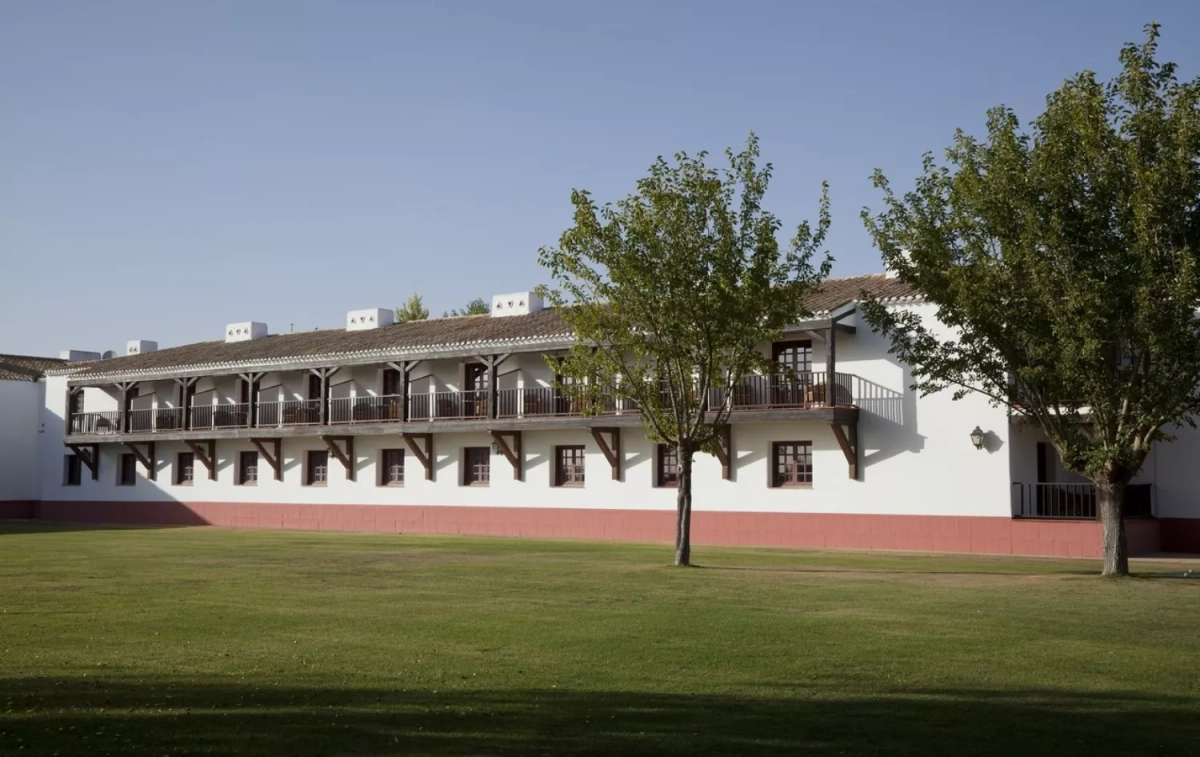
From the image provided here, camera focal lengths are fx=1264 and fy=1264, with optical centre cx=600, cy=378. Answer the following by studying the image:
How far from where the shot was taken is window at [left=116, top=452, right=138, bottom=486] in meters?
46.8

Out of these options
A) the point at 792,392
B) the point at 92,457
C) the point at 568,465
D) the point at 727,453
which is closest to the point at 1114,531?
the point at 792,392

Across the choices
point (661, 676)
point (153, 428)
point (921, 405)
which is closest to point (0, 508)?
point (153, 428)

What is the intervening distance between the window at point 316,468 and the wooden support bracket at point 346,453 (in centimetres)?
113

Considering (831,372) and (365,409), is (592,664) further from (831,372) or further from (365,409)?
(365,409)

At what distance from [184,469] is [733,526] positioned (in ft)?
74.7

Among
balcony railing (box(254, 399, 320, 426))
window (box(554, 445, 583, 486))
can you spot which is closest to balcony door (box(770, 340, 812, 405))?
window (box(554, 445, 583, 486))

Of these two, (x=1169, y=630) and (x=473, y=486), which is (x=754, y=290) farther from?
(x=473, y=486)

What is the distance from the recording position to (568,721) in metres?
7.89

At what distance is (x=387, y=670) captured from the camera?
31.9 ft

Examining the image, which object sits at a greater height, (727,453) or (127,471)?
(727,453)

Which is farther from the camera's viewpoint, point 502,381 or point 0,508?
point 0,508

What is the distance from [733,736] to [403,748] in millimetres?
1945

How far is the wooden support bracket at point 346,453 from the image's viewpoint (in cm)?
3969

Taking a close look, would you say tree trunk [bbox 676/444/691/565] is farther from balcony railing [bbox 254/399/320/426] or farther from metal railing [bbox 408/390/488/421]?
balcony railing [bbox 254/399/320/426]
